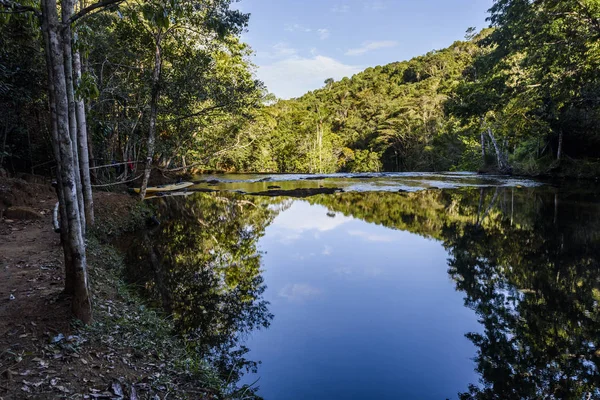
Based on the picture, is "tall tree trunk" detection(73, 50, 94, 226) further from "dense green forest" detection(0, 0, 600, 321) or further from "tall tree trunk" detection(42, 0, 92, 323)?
"tall tree trunk" detection(42, 0, 92, 323)

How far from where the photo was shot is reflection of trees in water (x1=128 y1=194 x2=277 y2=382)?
5531mm

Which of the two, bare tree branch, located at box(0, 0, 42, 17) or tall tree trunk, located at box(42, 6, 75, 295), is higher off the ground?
bare tree branch, located at box(0, 0, 42, 17)

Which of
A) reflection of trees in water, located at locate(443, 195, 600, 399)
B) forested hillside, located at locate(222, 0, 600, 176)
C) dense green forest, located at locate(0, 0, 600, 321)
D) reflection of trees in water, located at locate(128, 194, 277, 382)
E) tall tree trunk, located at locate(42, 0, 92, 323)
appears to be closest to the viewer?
tall tree trunk, located at locate(42, 0, 92, 323)

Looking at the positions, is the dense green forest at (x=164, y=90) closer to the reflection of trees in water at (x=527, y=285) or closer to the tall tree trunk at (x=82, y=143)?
the tall tree trunk at (x=82, y=143)

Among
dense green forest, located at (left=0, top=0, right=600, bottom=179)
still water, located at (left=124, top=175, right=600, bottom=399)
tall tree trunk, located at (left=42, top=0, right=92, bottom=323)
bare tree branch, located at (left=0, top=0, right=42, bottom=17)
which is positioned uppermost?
dense green forest, located at (left=0, top=0, right=600, bottom=179)

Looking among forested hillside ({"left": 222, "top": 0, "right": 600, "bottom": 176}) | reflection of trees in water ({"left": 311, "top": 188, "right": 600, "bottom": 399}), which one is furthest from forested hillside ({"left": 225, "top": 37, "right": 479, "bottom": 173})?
reflection of trees in water ({"left": 311, "top": 188, "right": 600, "bottom": 399})

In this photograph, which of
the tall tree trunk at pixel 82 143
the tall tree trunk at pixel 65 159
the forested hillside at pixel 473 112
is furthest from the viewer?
the forested hillside at pixel 473 112

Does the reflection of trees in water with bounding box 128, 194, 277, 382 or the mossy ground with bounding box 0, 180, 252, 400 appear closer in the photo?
the mossy ground with bounding box 0, 180, 252, 400

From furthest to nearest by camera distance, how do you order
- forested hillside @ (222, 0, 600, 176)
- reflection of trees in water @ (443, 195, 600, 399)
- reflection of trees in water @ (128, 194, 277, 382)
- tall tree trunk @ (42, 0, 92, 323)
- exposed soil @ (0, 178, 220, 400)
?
forested hillside @ (222, 0, 600, 176) → reflection of trees in water @ (128, 194, 277, 382) → reflection of trees in water @ (443, 195, 600, 399) → tall tree trunk @ (42, 0, 92, 323) → exposed soil @ (0, 178, 220, 400)

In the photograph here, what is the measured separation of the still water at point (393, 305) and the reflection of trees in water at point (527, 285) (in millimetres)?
26

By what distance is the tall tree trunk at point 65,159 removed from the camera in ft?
12.6

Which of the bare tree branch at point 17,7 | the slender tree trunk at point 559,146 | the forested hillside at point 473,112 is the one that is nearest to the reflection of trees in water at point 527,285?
the forested hillside at point 473,112

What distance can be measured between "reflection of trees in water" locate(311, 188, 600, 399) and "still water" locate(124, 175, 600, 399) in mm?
26

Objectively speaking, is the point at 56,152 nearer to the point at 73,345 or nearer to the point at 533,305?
the point at 73,345
